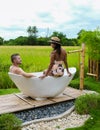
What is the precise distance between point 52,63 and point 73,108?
91 cm

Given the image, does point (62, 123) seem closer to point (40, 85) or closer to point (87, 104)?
point (87, 104)

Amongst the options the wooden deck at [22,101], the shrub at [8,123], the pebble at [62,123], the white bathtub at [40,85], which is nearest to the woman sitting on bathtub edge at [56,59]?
the white bathtub at [40,85]

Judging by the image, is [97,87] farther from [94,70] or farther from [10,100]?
[10,100]

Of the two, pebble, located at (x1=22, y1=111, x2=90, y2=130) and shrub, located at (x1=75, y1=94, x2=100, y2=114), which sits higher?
shrub, located at (x1=75, y1=94, x2=100, y2=114)

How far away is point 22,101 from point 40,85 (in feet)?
1.50

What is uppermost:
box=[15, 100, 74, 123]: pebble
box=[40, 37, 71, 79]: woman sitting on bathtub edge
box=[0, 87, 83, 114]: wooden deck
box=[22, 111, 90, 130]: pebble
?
box=[40, 37, 71, 79]: woman sitting on bathtub edge

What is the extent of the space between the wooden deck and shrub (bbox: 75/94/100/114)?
1.95 feet

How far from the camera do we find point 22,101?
16.5 feet

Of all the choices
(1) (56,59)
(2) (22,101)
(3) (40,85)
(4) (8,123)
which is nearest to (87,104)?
(3) (40,85)

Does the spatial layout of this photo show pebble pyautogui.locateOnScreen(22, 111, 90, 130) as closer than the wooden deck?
Yes

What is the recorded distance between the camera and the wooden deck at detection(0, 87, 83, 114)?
181 inches

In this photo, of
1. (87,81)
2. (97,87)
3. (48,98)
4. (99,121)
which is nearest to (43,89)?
(48,98)

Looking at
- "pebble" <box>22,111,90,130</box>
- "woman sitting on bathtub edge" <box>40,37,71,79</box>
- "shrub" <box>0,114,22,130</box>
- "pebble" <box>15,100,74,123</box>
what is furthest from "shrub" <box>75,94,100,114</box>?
"shrub" <box>0,114,22,130</box>

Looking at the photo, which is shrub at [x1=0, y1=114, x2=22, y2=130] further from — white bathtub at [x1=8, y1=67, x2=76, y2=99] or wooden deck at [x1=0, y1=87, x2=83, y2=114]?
white bathtub at [x1=8, y1=67, x2=76, y2=99]
